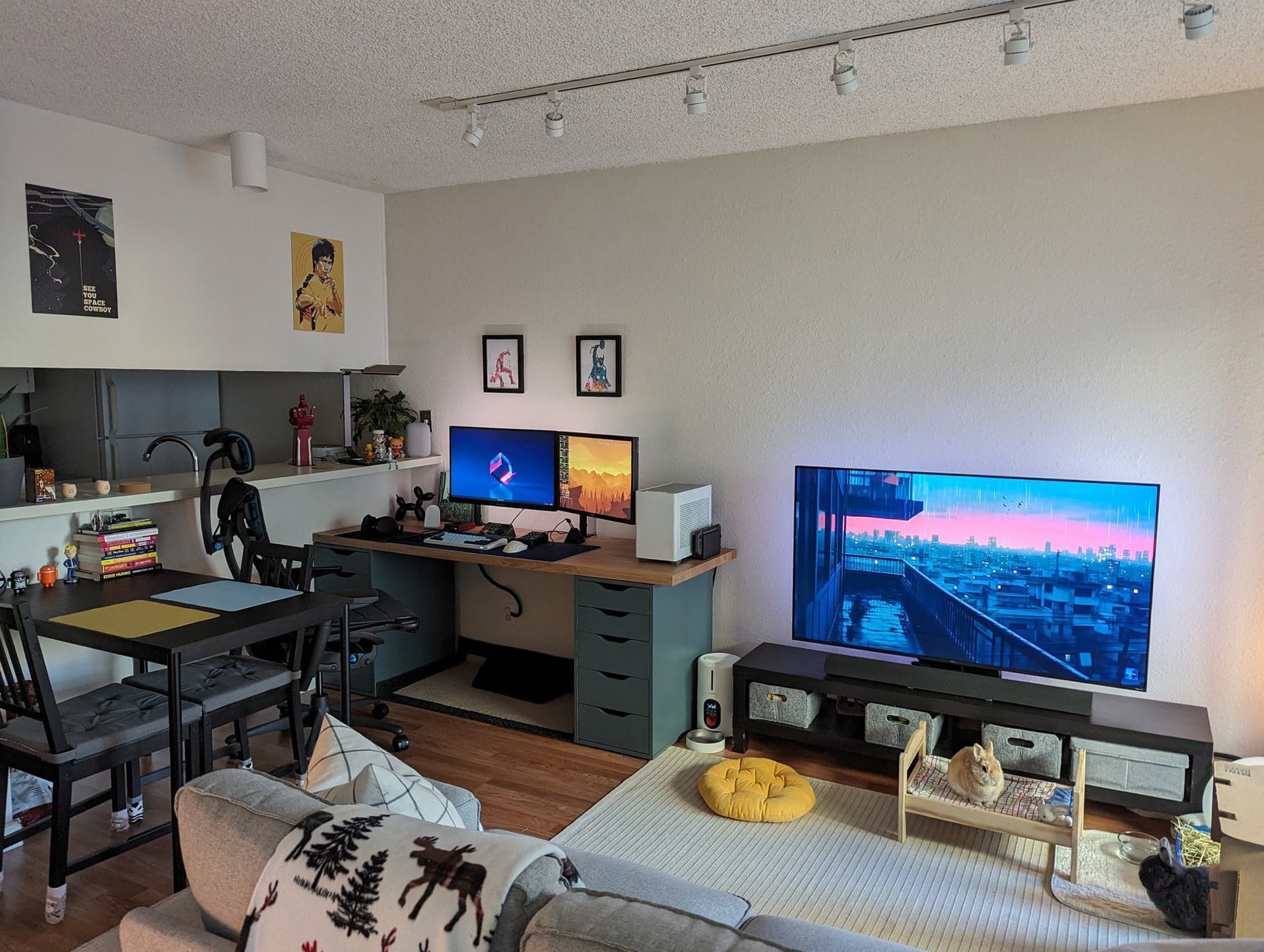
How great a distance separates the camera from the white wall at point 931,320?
3.16 metres

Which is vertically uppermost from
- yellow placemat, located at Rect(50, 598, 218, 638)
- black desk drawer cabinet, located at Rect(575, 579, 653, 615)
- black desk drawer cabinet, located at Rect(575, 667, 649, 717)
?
yellow placemat, located at Rect(50, 598, 218, 638)

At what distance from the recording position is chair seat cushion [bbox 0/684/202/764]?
2.48 m

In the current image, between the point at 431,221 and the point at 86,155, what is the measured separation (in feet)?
5.20

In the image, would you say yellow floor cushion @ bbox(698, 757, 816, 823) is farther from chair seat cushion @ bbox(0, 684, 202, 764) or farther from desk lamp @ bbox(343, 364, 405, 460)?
desk lamp @ bbox(343, 364, 405, 460)

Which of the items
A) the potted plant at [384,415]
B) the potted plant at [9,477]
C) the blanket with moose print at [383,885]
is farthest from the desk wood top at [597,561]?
Result: the blanket with moose print at [383,885]

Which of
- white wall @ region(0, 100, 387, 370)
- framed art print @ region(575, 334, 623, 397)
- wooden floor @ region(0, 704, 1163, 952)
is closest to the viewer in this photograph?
wooden floor @ region(0, 704, 1163, 952)

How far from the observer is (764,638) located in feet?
13.1

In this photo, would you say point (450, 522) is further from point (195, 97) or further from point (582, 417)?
point (195, 97)

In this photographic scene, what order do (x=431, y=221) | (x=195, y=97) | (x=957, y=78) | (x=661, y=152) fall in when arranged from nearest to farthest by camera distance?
1. (x=957, y=78)
2. (x=195, y=97)
3. (x=661, y=152)
4. (x=431, y=221)

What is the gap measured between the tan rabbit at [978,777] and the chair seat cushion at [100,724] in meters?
2.32

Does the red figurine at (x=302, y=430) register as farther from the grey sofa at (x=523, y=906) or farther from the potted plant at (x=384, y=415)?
the grey sofa at (x=523, y=906)

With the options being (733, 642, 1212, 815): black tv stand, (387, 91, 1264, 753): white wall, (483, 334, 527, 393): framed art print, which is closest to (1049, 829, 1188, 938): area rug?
(733, 642, 1212, 815): black tv stand

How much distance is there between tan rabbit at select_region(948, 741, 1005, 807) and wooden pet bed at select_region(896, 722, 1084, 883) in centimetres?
3

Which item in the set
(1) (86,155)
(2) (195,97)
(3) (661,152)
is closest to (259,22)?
(2) (195,97)
